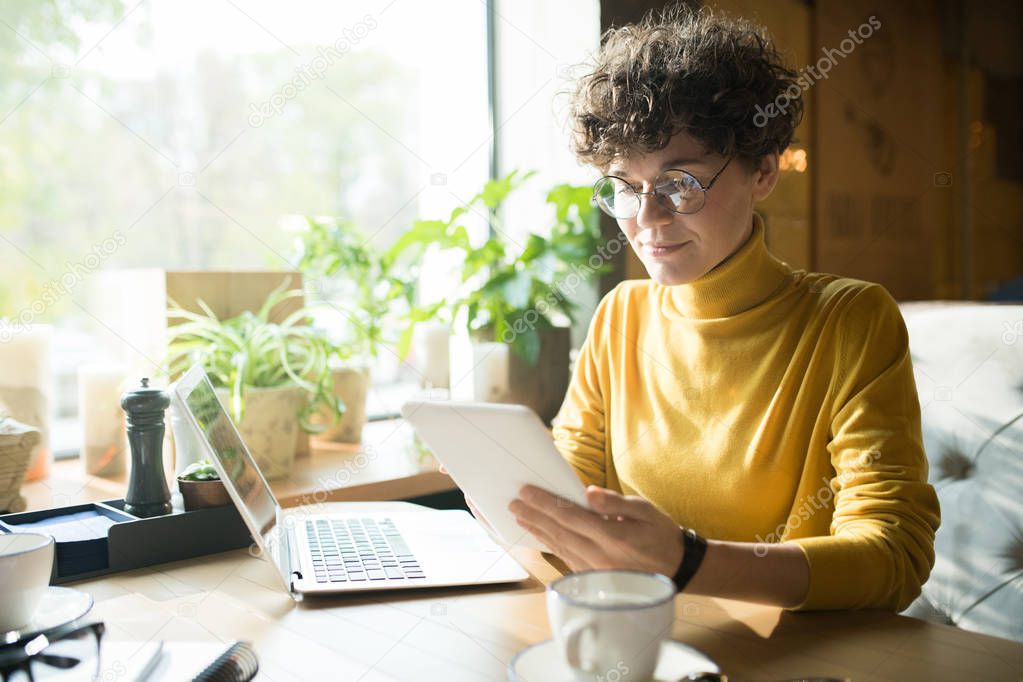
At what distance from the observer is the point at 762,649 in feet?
2.71

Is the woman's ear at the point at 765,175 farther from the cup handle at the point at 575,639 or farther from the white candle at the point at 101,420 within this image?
the white candle at the point at 101,420

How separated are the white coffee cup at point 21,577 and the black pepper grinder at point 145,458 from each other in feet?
1.20

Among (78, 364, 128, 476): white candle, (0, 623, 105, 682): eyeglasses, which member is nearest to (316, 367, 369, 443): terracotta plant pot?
(78, 364, 128, 476): white candle

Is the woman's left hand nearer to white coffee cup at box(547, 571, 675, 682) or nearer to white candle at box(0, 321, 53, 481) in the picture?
white coffee cup at box(547, 571, 675, 682)

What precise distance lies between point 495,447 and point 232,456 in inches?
15.0

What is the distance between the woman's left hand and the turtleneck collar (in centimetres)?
51

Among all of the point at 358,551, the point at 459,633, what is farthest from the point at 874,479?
the point at 358,551

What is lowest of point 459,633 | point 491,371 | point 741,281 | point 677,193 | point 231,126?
point 459,633

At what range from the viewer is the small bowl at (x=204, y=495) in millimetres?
1179

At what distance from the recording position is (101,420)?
1.67 m

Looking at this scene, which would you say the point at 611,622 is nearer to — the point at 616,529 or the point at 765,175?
the point at 616,529

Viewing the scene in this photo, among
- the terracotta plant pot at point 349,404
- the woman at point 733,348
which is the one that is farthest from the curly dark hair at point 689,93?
the terracotta plant pot at point 349,404

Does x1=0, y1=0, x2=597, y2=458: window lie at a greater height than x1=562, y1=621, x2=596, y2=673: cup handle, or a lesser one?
greater

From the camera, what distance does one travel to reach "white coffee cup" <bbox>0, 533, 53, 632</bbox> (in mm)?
783
